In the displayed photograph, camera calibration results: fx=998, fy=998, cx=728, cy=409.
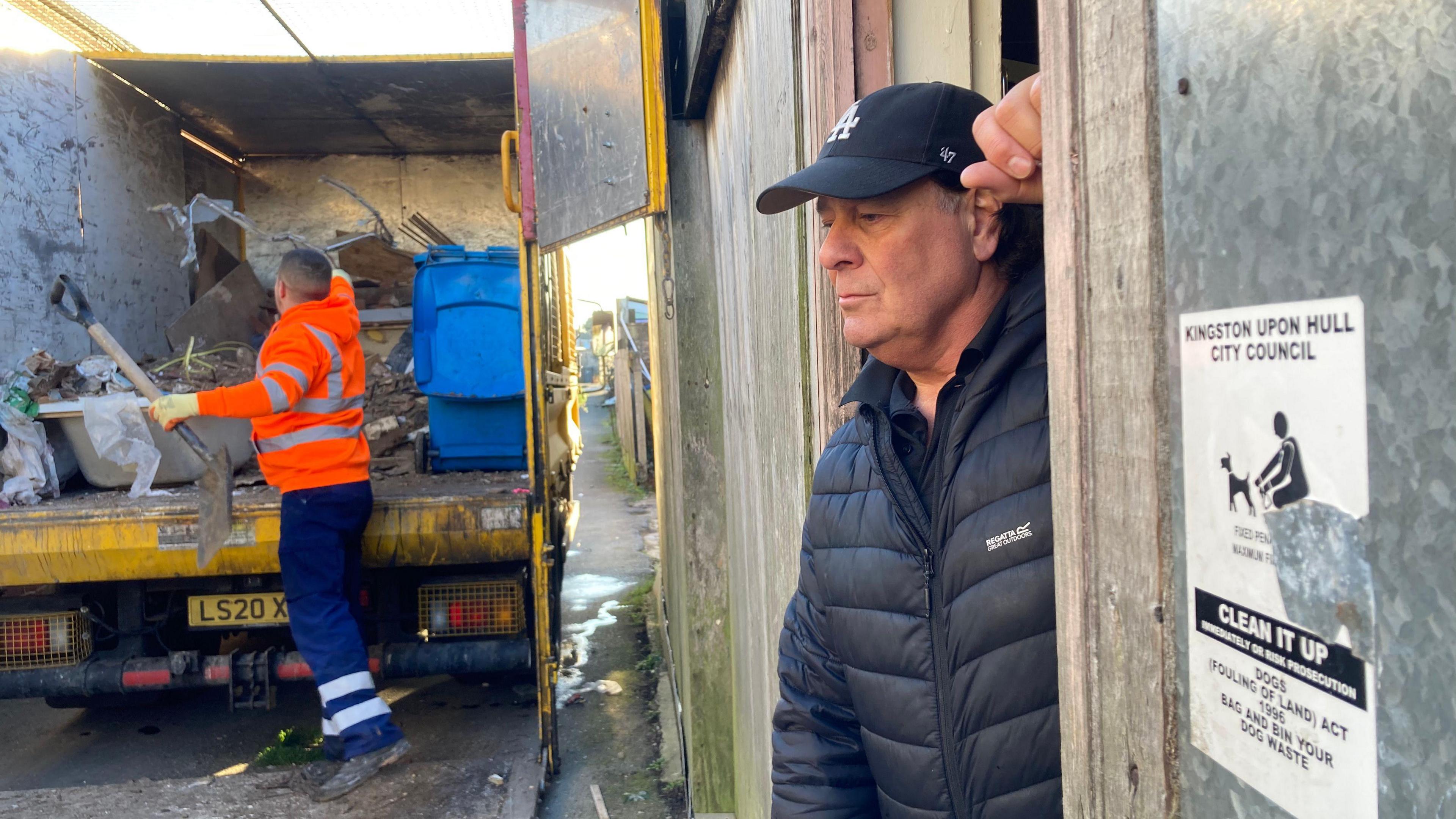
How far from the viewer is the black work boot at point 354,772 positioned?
12.4 ft

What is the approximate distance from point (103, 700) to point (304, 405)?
5.89 feet

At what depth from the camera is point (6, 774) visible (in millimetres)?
4156

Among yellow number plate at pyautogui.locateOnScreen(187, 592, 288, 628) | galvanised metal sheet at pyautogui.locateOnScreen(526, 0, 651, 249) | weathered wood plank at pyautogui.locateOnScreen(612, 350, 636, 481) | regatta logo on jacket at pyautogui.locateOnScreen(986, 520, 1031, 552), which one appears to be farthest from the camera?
weathered wood plank at pyautogui.locateOnScreen(612, 350, 636, 481)

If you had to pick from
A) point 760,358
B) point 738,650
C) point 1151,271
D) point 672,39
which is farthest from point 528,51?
point 1151,271

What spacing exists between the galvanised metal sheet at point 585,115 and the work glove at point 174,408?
1.46 m

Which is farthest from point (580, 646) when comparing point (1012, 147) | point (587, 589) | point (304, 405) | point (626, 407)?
point (626, 407)

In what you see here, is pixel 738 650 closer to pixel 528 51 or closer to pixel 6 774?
pixel 528 51

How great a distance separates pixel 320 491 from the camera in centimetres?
391

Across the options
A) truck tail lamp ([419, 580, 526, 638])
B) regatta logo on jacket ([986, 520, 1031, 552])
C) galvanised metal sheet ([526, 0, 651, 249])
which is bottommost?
truck tail lamp ([419, 580, 526, 638])

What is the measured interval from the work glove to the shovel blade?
201mm

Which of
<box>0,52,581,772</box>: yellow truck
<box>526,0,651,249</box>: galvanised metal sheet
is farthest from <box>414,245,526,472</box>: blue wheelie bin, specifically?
<box>526,0,651,249</box>: galvanised metal sheet

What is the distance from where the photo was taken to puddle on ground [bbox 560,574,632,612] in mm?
6906

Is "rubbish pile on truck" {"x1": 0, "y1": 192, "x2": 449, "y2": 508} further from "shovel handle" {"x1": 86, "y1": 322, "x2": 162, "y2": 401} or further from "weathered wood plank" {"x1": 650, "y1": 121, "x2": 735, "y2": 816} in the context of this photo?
"weathered wood plank" {"x1": 650, "y1": 121, "x2": 735, "y2": 816}

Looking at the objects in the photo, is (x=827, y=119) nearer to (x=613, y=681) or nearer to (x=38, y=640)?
(x=38, y=640)
